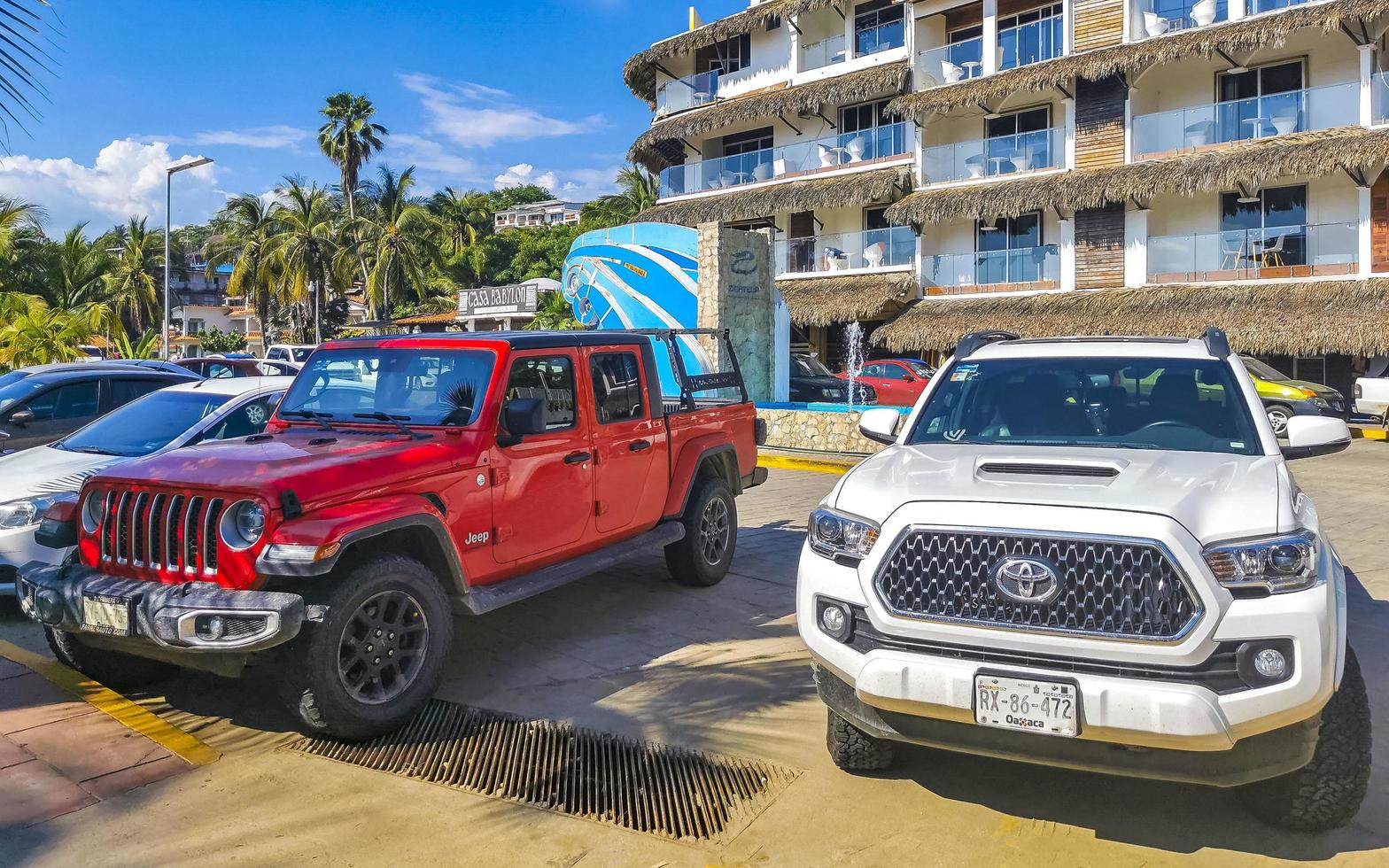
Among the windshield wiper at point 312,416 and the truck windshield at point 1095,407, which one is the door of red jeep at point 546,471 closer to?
the windshield wiper at point 312,416

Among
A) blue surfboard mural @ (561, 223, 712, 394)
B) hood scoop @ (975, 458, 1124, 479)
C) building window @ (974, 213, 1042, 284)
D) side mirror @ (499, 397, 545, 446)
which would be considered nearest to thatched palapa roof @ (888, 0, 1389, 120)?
building window @ (974, 213, 1042, 284)

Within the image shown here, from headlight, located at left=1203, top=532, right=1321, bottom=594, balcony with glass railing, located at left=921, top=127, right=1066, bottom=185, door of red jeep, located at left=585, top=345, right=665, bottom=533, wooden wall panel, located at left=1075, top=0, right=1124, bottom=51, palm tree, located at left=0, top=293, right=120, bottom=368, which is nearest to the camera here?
headlight, located at left=1203, top=532, right=1321, bottom=594

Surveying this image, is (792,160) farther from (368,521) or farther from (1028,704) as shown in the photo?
(1028,704)

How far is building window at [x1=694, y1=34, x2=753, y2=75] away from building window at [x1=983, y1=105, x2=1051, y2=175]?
981cm

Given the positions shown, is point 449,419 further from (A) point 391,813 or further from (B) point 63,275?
(B) point 63,275

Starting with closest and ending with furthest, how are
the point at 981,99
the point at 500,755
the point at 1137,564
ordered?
the point at 1137,564
the point at 500,755
the point at 981,99

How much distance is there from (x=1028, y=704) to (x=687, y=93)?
3573 cm

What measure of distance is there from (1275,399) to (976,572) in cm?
1858

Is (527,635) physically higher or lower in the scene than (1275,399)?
lower

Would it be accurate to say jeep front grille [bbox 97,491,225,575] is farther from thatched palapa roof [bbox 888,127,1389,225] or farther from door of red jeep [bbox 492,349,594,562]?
thatched palapa roof [bbox 888,127,1389,225]

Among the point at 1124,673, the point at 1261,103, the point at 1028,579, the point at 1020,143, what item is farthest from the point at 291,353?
the point at 1124,673

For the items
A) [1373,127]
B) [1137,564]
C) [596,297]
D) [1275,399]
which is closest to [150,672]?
[1137,564]

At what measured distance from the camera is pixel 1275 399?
18672mm

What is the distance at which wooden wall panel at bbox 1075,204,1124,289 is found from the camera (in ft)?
83.9
